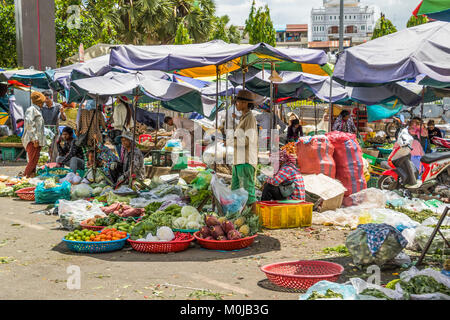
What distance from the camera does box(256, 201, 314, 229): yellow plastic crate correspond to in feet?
25.8

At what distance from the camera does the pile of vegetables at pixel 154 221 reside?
6.82m

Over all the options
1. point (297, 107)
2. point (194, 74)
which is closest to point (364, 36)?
point (297, 107)

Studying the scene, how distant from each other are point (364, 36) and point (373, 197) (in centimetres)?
9335

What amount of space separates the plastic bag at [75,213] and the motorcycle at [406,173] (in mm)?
5886

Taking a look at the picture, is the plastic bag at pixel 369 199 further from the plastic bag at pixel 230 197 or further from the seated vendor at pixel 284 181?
the plastic bag at pixel 230 197

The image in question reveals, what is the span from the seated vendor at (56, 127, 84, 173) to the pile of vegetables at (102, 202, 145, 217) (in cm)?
328

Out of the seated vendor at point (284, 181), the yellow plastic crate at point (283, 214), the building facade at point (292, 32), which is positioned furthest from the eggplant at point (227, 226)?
the building facade at point (292, 32)

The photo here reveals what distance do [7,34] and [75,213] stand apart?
1746 centimetres

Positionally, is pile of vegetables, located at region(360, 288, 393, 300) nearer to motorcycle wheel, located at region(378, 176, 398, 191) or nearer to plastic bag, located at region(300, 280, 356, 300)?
plastic bag, located at region(300, 280, 356, 300)

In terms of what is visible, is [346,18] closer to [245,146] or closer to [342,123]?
[342,123]

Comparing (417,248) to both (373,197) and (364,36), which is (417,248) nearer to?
(373,197)

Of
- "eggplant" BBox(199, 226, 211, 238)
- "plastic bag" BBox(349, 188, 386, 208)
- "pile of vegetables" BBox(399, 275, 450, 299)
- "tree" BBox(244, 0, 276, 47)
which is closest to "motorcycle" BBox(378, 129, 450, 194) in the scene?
"plastic bag" BBox(349, 188, 386, 208)

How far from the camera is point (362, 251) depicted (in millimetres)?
5574

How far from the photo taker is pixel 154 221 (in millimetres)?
7203
